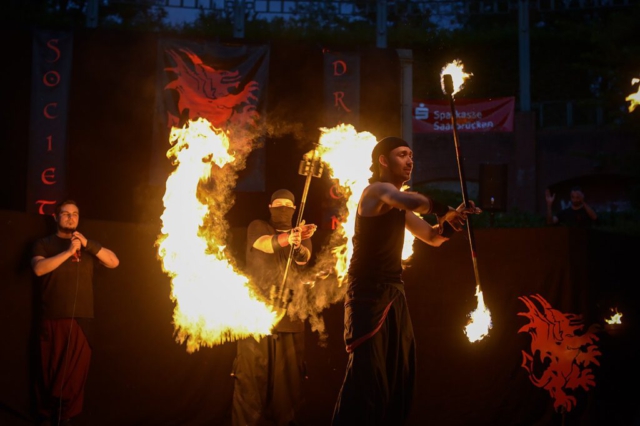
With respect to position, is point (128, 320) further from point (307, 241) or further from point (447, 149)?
point (447, 149)

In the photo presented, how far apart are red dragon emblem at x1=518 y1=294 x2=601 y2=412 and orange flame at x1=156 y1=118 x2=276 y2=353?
2.47 m

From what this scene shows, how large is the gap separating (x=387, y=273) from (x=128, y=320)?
3.40 metres

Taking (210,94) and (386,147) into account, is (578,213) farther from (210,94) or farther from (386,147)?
(386,147)

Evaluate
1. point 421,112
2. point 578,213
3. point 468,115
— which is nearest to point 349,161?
point 578,213

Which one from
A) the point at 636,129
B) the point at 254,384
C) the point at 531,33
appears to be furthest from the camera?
the point at 531,33

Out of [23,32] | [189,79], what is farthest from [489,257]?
[23,32]

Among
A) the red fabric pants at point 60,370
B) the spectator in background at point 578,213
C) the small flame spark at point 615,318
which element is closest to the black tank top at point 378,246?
the red fabric pants at point 60,370

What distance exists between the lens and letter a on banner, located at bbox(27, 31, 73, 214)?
8.46 meters

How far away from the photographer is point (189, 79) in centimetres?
867

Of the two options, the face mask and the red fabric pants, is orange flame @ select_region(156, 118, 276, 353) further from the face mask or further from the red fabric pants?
the red fabric pants

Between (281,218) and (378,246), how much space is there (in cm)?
233

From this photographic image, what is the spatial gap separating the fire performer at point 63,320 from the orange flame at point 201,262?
2.58 ft

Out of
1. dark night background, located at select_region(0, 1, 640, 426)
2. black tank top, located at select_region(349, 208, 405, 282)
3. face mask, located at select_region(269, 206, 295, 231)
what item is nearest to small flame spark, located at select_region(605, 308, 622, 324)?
dark night background, located at select_region(0, 1, 640, 426)

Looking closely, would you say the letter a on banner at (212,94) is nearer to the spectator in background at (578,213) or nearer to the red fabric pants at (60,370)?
the red fabric pants at (60,370)
